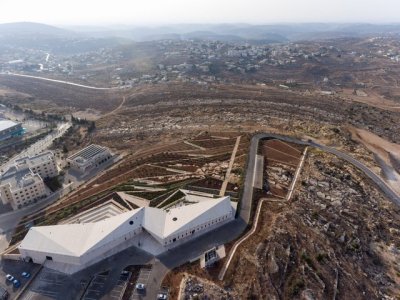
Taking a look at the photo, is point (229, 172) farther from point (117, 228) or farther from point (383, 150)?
point (383, 150)

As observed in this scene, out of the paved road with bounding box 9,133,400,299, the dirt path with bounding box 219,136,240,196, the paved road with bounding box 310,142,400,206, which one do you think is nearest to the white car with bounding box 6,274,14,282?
the paved road with bounding box 9,133,400,299

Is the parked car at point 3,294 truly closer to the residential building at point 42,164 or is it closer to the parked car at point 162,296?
the parked car at point 162,296

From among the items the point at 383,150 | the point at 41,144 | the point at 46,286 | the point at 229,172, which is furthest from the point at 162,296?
the point at 383,150

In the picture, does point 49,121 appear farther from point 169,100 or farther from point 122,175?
point 122,175

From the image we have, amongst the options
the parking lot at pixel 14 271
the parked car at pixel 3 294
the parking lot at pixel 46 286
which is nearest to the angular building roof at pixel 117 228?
the parking lot at pixel 14 271

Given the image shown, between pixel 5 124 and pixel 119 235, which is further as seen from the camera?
pixel 5 124

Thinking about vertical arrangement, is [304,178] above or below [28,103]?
above

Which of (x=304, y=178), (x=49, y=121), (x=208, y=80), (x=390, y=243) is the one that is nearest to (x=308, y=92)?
(x=208, y=80)
